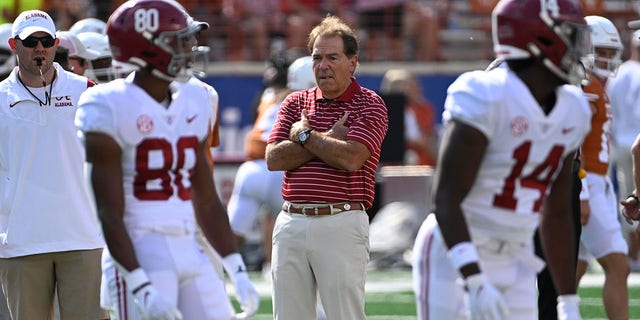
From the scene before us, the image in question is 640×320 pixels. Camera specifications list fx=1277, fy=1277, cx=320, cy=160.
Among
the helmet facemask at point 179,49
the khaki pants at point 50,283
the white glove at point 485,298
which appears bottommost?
the khaki pants at point 50,283

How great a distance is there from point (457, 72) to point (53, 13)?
430cm

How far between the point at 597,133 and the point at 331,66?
184 centimetres

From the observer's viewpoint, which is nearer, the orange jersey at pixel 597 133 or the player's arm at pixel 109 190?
the player's arm at pixel 109 190

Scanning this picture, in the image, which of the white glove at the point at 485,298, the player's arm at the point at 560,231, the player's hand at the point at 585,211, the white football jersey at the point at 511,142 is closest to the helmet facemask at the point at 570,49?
the white football jersey at the point at 511,142

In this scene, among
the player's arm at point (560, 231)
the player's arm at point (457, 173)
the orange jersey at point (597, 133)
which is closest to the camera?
the player's arm at point (457, 173)

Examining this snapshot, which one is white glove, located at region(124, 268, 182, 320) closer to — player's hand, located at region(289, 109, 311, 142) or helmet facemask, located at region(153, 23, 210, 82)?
helmet facemask, located at region(153, 23, 210, 82)

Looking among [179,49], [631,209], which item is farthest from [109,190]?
[631,209]

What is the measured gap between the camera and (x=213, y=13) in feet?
46.3

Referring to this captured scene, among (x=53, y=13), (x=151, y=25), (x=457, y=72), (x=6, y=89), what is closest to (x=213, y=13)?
(x=53, y=13)

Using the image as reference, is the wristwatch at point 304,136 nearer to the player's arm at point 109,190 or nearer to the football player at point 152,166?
the football player at point 152,166

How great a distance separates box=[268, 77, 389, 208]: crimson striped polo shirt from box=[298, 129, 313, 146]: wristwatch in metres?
0.12

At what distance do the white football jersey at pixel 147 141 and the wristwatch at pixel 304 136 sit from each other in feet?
4.10

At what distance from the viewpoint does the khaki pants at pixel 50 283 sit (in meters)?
6.00

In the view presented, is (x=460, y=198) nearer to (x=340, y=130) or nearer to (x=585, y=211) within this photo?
(x=340, y=130)
